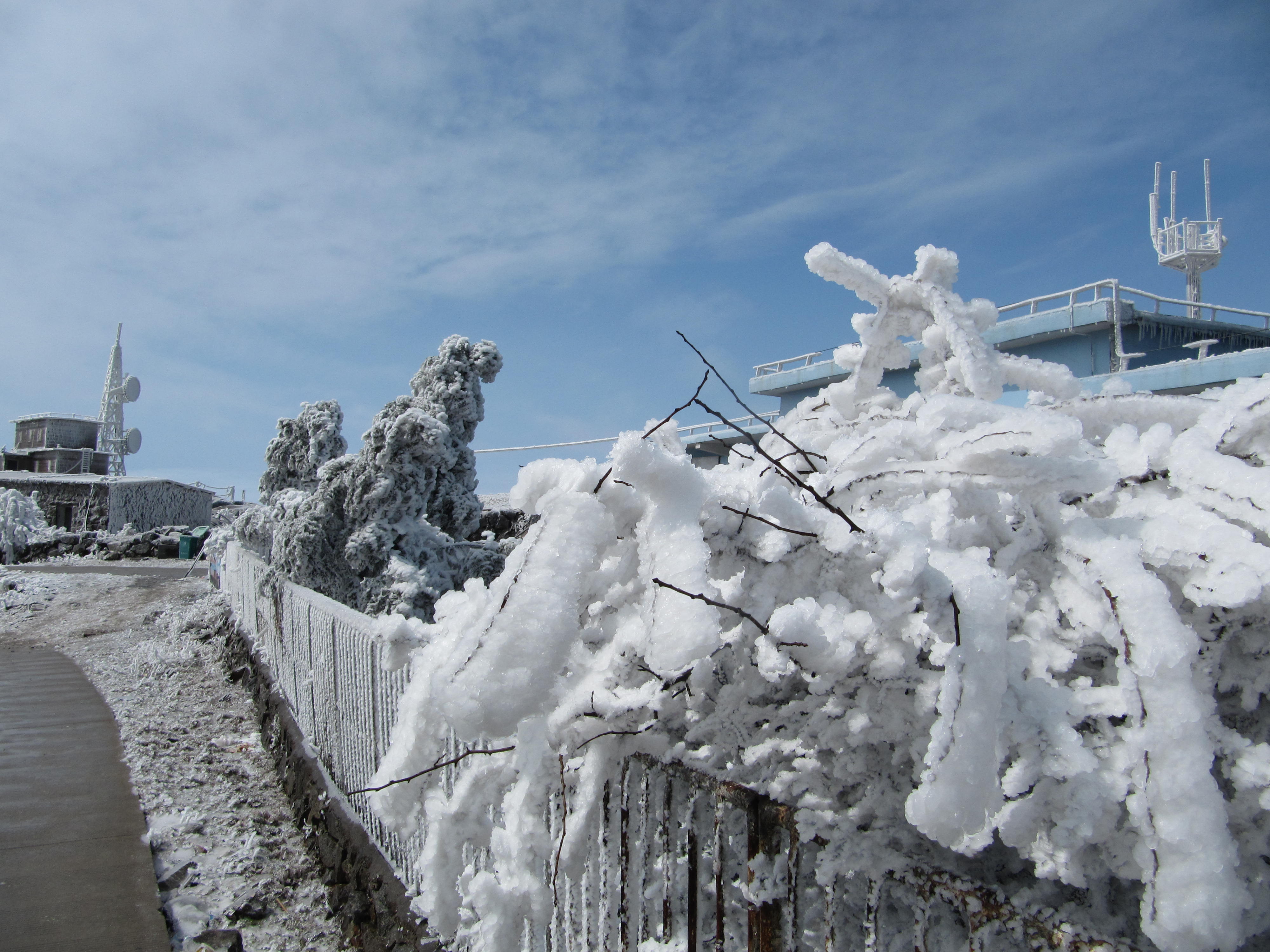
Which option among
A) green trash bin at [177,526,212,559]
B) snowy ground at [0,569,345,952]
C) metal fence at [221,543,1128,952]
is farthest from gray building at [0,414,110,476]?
metal fence at [221,543,1128,952]

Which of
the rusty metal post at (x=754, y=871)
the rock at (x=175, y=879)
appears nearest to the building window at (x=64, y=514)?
the rock at (x=175, y=879)

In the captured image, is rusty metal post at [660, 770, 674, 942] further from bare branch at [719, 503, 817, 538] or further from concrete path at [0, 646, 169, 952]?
concrete path at [0, 646, 169, 952]

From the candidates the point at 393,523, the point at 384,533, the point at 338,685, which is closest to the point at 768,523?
the point at 338,685

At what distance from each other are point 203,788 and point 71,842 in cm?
111

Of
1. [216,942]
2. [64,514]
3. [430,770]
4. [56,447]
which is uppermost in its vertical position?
[56,447]

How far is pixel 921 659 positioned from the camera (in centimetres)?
117

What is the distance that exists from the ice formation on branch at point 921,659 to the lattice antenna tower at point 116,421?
49943 millimetres

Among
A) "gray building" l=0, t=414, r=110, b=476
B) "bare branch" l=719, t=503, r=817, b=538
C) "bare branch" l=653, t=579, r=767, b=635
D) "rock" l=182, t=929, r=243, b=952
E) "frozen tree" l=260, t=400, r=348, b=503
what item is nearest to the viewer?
"bare branch" l=653, t=579, r=767, b=635

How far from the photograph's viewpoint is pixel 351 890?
400 cm

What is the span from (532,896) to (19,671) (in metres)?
11.9

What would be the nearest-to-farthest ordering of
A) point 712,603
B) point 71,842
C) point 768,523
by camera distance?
point 712,603 < point 768,523 < point 71,842

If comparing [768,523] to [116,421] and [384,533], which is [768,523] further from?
[116,421]

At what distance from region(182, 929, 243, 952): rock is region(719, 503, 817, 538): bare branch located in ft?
11.8

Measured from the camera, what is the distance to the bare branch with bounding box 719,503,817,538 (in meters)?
1.18
